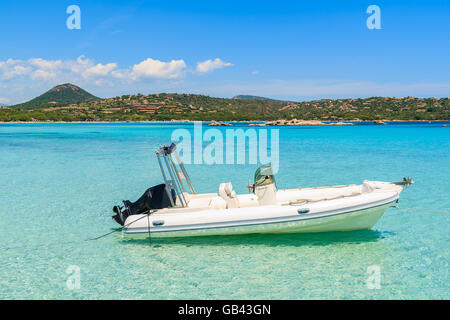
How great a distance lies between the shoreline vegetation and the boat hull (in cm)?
10363

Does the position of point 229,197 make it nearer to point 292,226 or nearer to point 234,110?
point 292,226

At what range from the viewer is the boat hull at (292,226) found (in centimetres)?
641

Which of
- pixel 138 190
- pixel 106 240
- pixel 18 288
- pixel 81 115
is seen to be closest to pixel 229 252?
pixel 106 240

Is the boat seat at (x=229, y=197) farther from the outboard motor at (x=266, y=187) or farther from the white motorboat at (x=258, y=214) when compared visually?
the outboard motor at (x=266, y=187)

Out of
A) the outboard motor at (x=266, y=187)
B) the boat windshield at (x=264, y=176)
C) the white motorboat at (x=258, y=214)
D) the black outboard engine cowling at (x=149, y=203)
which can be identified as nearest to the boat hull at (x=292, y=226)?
the white motorboat at (x=258, y=214)

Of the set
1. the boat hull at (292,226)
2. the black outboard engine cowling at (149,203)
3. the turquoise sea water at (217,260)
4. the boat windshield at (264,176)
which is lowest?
the turquoise sea water at (217,260)

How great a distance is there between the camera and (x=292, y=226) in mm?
6480

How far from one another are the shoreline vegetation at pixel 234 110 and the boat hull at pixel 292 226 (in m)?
104

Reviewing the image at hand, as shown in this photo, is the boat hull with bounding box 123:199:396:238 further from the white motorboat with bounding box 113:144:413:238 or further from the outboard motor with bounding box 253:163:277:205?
the outboard motor with bounding box 253:163:277:205

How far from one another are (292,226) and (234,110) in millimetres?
162825

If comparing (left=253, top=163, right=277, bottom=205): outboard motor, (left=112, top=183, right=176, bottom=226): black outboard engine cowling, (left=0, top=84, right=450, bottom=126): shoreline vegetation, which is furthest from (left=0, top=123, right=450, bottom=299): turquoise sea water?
(left=0, top=84, right=450, bottom=126): shoreline vegetation

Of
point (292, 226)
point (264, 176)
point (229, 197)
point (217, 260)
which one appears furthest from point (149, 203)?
point (292, 226)
